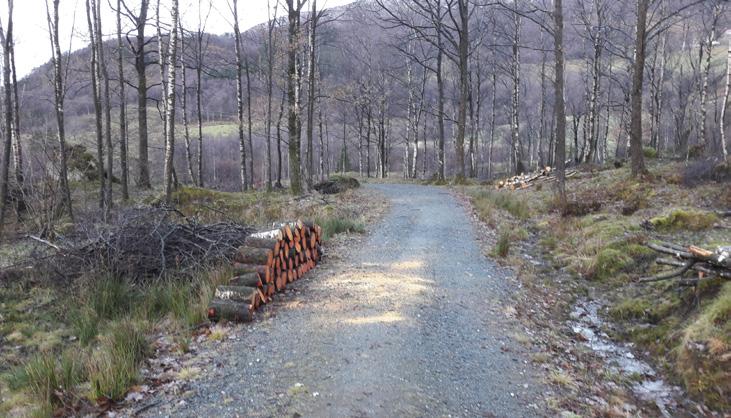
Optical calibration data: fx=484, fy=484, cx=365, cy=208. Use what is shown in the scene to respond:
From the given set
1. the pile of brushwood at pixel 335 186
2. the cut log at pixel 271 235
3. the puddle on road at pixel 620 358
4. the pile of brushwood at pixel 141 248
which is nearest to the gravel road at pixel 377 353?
the cut log at pixel 271 235

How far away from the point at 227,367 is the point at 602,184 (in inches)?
623

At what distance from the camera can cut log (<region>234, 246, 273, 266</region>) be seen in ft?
22.6

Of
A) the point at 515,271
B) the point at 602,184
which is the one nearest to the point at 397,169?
the point at 602,184

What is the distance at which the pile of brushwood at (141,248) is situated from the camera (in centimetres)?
797

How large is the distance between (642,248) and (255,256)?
696 cm

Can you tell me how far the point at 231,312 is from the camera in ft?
20.2

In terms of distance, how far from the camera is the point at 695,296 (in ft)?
21.2

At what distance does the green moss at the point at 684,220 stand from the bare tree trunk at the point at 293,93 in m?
12.0

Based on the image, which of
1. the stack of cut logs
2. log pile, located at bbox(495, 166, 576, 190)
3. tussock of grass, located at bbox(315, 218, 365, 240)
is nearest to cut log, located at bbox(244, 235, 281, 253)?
the stack of cut logs

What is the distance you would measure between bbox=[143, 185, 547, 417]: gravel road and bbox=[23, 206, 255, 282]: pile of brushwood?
1.78 meters

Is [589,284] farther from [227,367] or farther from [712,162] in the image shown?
[712,162]

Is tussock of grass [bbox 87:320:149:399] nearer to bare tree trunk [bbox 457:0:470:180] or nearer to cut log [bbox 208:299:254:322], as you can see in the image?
cut log [bbox 208:299:254:322]

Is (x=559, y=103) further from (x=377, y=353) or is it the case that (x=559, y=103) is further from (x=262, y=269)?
(x=377, y=353)

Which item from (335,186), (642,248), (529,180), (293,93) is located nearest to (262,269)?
(642,248)
